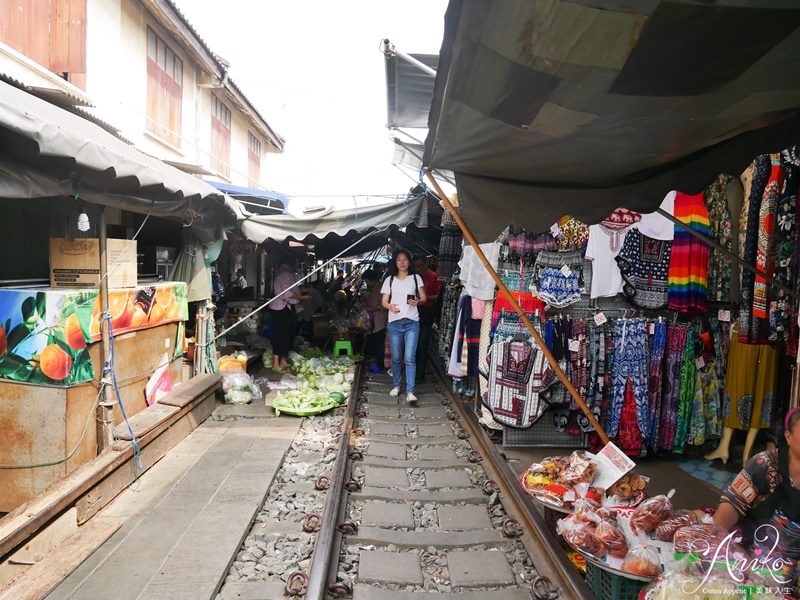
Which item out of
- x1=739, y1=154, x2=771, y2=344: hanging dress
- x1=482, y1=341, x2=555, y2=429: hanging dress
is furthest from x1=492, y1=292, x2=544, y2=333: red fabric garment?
x1=739, y1=154, x2=771, y2=344: hanging dress

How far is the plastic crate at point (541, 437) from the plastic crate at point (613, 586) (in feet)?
8.55

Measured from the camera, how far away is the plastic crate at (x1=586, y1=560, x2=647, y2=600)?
272cm

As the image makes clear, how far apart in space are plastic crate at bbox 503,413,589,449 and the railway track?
1.05 ft

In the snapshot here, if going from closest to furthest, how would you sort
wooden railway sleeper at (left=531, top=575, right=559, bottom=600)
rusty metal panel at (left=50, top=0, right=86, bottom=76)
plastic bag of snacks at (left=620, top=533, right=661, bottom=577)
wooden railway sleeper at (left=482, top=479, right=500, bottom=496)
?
plastic bag of snacks at (left=620, top=533, right=661, bottom=577)
wooden railway sleeper at (left=531, top=575, right=559, bottom=600)
wooden railway sleeper at (left=482, top=479, right=500, bottom=496)
rusty metal panel at (left=50, top=0, right=86, bottom=76)

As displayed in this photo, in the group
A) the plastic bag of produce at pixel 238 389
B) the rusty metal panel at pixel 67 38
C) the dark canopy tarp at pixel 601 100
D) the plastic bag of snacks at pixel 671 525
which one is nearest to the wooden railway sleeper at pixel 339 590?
the plastic bag of snacks at pixel 671 525

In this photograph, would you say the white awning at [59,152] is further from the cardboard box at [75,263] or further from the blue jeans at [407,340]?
the blue jeans at [407,340]

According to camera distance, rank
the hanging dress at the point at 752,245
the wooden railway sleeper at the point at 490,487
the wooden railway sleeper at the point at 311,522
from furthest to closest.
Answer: the wooden railway sleeper at the point at 490,487
the wooden railway sleeper at the point at 311,522
the hanging dress at the point at 752,245

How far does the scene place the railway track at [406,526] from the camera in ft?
10.5

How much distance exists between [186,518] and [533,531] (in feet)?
8.73

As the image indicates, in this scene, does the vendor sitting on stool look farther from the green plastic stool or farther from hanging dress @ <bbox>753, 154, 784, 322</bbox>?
the green plastic stool

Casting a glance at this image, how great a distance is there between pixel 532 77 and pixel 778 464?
2.30m

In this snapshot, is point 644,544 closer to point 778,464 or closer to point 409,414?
point 778,464

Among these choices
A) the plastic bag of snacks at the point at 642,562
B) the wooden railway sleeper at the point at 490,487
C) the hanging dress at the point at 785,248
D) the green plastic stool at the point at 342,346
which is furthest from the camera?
the green plastic stool at the point at 342,346

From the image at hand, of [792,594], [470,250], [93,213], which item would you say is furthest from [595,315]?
[93,213]
